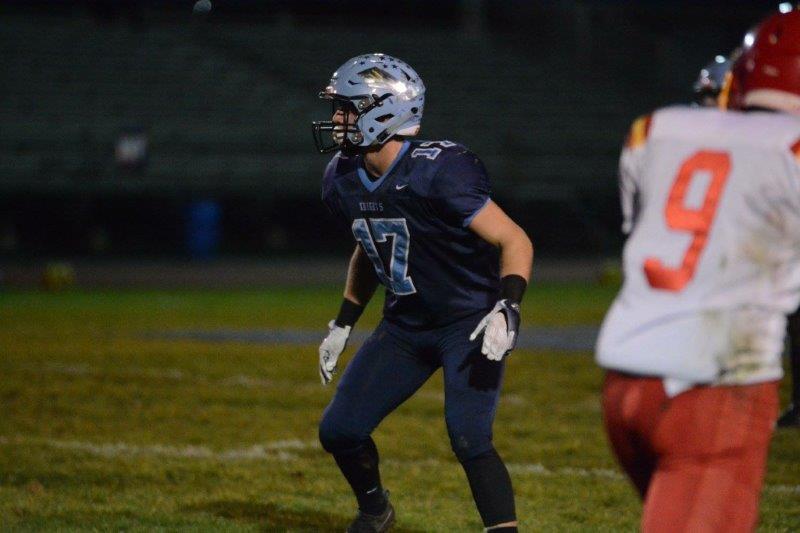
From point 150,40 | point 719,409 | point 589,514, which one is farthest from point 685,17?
point 719,409

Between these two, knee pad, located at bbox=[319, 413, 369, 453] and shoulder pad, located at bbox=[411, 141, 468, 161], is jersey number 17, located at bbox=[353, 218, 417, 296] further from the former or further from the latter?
knee pad, located at bbox=[319, 413, 369, 453]

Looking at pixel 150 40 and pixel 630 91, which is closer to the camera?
pixel 150 40

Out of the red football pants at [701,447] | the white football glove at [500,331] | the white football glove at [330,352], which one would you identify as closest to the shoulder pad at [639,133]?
the red football pants at [701,447]

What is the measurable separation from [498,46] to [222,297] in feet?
53.6

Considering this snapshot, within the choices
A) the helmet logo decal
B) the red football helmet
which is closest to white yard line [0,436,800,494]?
the helmet logo decal

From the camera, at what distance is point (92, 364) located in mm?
9391

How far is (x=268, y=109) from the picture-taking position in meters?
25.4

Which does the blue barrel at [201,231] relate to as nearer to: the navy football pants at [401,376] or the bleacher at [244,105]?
the bleacher at [244,105]

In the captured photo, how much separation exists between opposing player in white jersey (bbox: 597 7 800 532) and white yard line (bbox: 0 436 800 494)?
10.1ft

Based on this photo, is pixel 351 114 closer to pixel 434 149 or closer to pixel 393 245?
pixel 434 149

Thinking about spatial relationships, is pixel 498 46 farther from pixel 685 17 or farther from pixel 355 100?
pixel 355 100

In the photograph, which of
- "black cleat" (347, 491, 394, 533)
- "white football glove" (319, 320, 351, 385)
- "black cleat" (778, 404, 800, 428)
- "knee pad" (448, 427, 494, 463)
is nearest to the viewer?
"knee pad" (448, 427, 494, 463)

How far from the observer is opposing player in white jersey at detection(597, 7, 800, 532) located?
263cm

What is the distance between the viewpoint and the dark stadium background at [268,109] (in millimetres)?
21375
